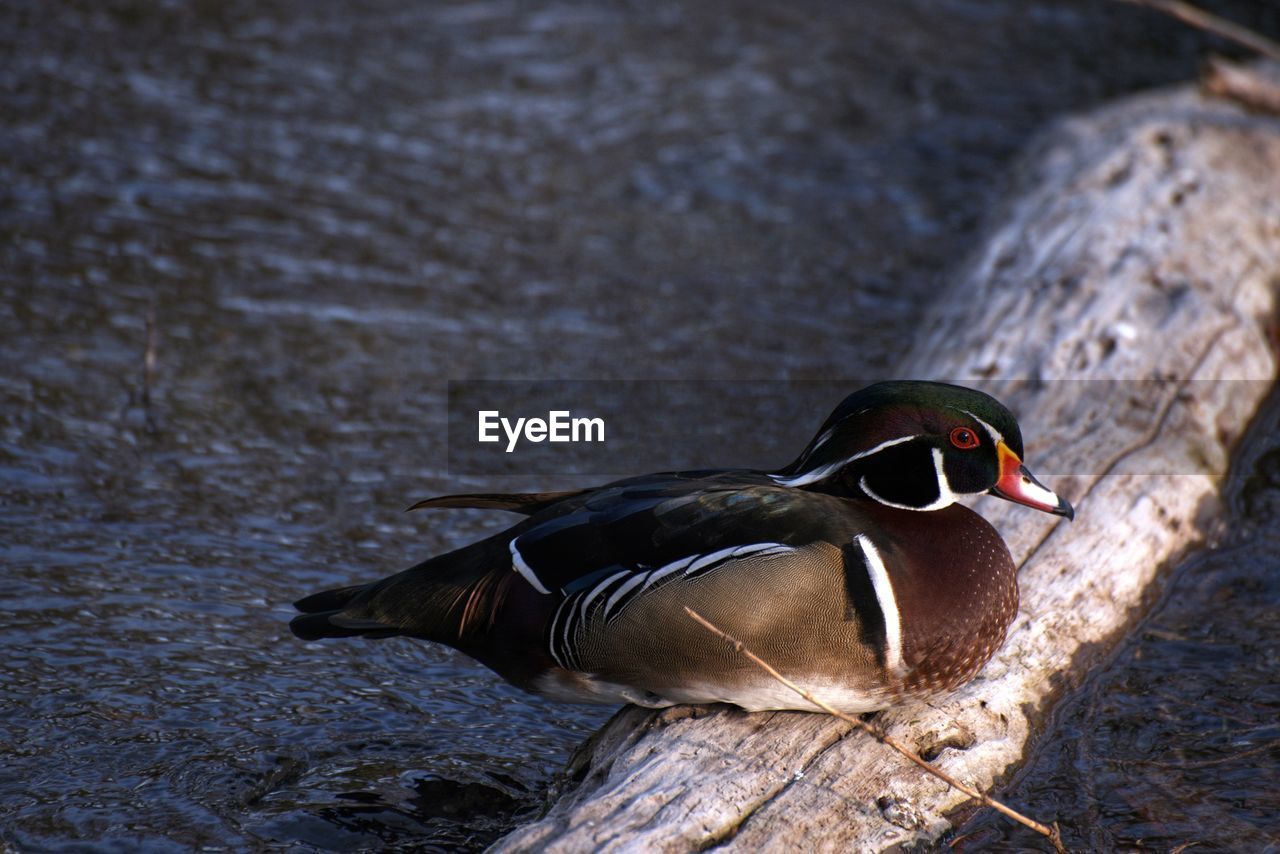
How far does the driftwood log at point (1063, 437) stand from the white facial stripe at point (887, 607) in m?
0.25

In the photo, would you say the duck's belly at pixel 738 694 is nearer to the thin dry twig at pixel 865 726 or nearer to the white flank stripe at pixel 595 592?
the thin dry twig at pixel 865 726

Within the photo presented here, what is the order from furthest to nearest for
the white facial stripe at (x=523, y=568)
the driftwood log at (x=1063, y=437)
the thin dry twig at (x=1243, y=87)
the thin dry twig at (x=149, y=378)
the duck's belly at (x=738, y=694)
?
the thin dry twig at (x=1243, y=87), the thin dry twig at (x=149, y=378), the white facial stripe at (x=523, y=568), the duck's belly at (x=738, y=694), the driftwood log at (x=1063, y=437)

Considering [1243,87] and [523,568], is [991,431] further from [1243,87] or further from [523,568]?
[1243,87]

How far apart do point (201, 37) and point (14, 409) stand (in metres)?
3.90

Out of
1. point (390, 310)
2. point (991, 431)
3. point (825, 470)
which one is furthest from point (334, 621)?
point (390, 310)

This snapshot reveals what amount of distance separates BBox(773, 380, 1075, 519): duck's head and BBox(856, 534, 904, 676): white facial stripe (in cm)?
20

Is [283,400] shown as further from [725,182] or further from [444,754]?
[725,182]

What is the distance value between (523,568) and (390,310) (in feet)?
10.3

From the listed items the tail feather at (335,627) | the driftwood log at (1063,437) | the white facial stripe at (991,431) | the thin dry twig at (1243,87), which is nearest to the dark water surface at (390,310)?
the driftwood log at (1063,437)

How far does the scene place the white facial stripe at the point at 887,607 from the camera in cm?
315

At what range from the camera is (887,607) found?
3156mm

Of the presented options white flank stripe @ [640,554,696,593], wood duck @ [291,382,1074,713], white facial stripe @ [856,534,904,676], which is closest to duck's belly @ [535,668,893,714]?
wood duck @ [291,382,1074,713]

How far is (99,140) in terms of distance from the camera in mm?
7270

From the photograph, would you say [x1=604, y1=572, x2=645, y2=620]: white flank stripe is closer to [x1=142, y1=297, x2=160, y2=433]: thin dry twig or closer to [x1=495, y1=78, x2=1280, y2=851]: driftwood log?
[x1=495, y1=78, x2=1280, y2=851]: driftwood log
